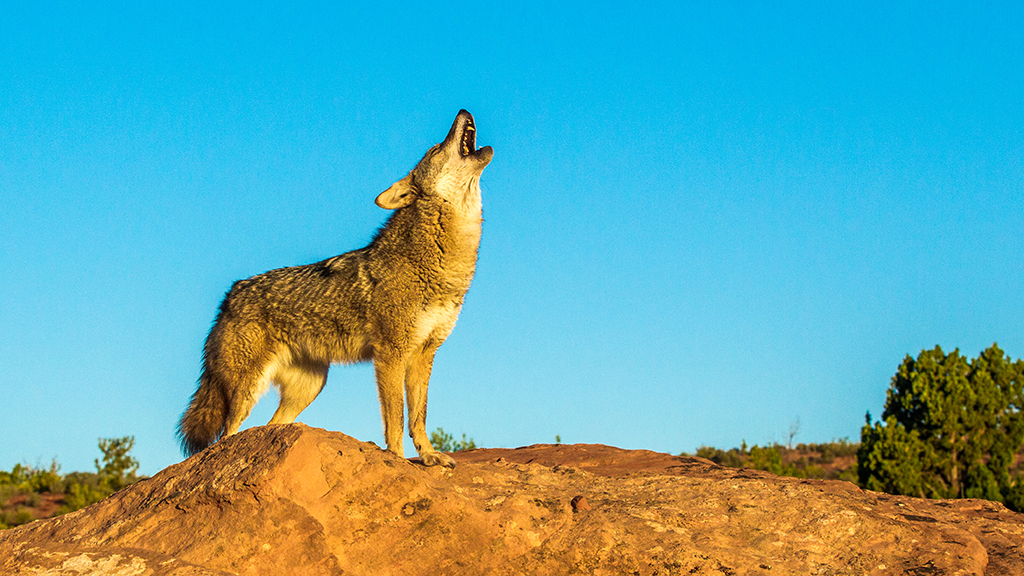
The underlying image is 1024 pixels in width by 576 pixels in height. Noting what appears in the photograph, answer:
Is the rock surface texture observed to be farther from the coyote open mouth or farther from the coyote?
the coyote open mouth

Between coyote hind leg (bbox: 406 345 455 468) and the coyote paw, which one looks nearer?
the coyote paw

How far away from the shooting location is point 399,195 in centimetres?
797

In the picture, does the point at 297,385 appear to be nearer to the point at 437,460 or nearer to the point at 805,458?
the point at 437,460

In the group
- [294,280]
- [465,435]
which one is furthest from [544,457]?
[465,435]

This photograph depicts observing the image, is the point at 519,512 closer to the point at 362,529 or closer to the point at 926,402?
the point at 362,529

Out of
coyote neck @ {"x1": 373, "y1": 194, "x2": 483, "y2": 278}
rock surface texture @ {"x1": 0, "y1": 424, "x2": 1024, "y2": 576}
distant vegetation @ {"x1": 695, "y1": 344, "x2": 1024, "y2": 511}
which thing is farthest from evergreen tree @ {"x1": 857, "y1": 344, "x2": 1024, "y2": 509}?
coyote neck @ {"x1": 373, "y1": 194, "x2": 483, "y2": 278}

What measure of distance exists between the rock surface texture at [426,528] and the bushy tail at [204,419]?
4.58 ft

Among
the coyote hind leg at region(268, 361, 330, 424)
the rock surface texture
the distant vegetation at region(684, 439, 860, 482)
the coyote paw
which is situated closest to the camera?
the rock surface texture

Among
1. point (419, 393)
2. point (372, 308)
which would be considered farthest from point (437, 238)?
point (419, 393)

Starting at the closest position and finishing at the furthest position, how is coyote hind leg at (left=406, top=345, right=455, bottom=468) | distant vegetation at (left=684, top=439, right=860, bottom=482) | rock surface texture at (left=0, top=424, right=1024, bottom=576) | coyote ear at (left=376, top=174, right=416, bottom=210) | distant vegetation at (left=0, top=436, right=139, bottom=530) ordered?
rock surface texture at (left=0, top=424, right=1024, bottom=576) → coyote hind leg at (left=406, top=345, right=455, bottom=468) → coyote ear at (left=376, top=174, right=416, bottom=210) → distant vegetation at (left=0, top=436, right=139, bottom=530) → distant vegetation at (left=684, top=439, right=860, bottom=482)

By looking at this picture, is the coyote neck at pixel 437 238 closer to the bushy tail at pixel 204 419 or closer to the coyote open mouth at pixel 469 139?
the coyote open mouth at pixel 469 139

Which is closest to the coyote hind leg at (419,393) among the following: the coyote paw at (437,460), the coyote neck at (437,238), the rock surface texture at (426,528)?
the coyote paw at (437,460)

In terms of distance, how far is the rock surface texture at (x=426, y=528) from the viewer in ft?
17.7

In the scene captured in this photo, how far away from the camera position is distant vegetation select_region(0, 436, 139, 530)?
1836 cm
